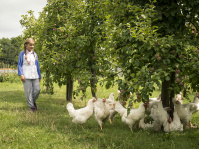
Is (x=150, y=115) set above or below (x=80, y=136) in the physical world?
above

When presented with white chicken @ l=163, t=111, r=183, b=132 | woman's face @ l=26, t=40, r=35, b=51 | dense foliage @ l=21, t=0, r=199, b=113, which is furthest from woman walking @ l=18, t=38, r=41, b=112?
white chicken @ l=163, t=111, r=183, b=132

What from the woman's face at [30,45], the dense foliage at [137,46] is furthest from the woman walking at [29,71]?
the dense foliage at [137,46]

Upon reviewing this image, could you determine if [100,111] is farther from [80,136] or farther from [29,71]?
[29,71]

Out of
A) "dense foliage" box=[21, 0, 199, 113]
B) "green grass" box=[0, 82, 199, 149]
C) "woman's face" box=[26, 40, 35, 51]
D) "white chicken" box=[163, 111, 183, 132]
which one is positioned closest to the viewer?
"dense foliage" box=[21, 0, 199, 113]

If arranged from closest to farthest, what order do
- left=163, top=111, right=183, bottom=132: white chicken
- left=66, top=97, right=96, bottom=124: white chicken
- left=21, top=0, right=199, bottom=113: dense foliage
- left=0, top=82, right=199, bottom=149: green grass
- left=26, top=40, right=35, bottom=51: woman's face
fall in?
left=21, top=0, right=199, bottom=113: dense foliage
left=0, top=82, right=199, bottom=149: green grass
left=163, top=111, right=183, bottom=132: white chicken
left=66, top=97, right=96, bottom=124: white chicken
left=26, top=40, right=35, bottom=51: woman's face

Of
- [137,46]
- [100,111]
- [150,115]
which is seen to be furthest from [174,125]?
[137,46]

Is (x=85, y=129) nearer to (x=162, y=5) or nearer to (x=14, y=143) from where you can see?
(x=14, y=143)

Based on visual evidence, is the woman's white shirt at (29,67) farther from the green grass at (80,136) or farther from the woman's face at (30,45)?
the green grass at (80,136)

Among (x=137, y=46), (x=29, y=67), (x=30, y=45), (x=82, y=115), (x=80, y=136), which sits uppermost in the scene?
(x=30, y=45)

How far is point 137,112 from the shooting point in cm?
500

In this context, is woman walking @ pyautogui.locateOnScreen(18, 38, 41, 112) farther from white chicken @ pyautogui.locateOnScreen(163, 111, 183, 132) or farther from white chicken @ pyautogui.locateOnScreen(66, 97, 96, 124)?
white chicken @ pyautogui.locateOnScreen(163, 111, 183, 132)

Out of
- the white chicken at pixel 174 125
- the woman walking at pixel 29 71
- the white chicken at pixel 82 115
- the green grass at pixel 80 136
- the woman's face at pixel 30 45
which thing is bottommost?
the green grass at pixel 80 136

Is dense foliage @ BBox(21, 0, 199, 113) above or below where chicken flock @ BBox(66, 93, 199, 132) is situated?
above

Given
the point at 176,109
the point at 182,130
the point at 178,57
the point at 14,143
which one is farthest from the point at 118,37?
the point at 14,143
